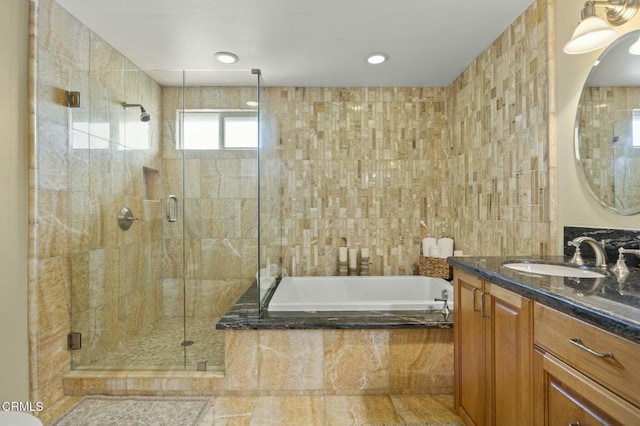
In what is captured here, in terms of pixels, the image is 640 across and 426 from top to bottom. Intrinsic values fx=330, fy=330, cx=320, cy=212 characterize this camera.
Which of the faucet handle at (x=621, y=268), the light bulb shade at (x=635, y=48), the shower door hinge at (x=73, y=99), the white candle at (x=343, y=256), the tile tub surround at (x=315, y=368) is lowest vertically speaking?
the tile tub surround at (x=315, y=368)

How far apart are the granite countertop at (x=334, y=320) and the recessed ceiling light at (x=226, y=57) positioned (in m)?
1.90

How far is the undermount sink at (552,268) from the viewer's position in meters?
1.35

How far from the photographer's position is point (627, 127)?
140 cm

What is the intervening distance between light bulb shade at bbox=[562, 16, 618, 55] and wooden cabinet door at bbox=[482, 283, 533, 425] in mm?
1120

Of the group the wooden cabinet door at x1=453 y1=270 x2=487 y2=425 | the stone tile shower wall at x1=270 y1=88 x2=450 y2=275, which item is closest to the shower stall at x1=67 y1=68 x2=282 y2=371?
the stone tile shower wall at x1=270 y1=88 x2=450 y2=275

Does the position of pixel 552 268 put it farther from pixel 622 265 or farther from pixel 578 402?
pixel 578 402

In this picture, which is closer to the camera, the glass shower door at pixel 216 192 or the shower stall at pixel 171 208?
the shower stall at pixel 171 208

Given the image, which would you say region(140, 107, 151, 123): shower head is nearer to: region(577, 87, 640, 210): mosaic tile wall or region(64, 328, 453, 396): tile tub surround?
region(64, 328, 453, 396): tile tub surround

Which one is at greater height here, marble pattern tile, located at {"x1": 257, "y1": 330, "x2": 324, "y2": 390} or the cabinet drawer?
the cabinet drawer

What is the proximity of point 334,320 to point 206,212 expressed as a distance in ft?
4.32

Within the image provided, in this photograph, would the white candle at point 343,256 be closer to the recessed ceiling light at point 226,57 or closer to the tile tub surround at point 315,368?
the tile tub surround at point 315,368

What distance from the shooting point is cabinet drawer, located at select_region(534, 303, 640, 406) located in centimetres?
74

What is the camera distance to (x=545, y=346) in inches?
41.0

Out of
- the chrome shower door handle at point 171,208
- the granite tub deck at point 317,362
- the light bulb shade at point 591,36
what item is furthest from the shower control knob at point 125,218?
the light bulb shade at point 591,36
